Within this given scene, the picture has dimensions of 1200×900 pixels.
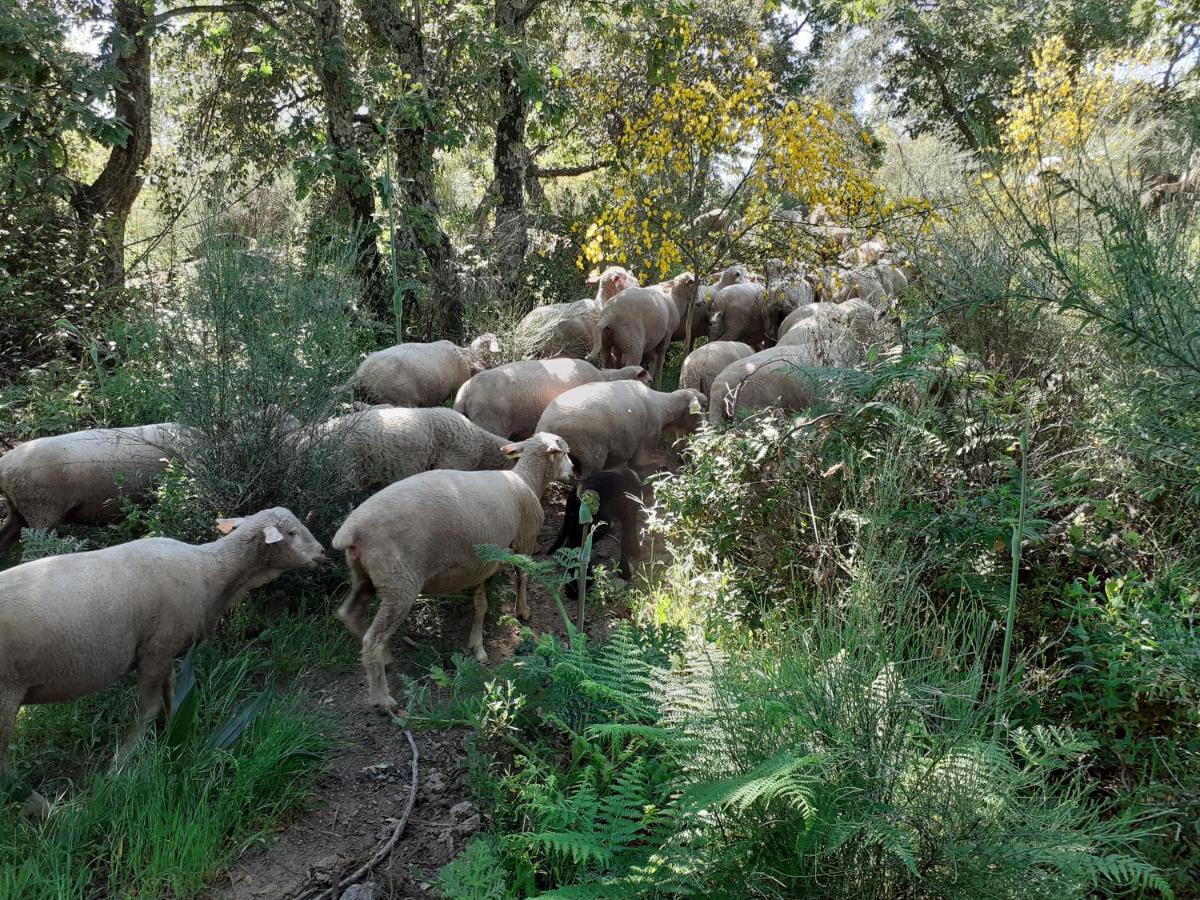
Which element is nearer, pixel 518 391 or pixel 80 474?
pixel 80 474

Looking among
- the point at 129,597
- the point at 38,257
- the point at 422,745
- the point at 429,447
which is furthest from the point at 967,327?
the point at 38,257

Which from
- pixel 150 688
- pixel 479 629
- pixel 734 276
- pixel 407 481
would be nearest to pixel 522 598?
pixel 479 629

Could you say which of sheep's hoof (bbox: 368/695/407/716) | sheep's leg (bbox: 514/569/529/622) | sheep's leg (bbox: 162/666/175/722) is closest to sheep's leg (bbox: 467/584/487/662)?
sheep's leg (bbox: 514/569/529/622)

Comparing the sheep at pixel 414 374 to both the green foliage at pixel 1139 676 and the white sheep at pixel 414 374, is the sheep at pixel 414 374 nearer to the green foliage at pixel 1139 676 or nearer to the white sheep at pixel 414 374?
the white sheep at pixel 414 374

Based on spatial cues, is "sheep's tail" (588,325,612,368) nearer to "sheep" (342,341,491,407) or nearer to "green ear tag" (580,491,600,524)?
"sheep" (342,341,491,407)

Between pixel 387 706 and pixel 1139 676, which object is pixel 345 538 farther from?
pixel 1139 676

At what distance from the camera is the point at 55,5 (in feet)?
35.2

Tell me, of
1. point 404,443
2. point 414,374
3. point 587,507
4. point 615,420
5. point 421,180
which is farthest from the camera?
point 421,180

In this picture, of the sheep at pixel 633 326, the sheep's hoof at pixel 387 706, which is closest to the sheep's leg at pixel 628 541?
the sheep's hoof at pixel 387 706

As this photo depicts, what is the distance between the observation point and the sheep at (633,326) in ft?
30.2

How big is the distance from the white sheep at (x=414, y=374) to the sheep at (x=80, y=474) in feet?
5.90

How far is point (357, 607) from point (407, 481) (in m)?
0.77

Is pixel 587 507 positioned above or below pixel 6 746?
above

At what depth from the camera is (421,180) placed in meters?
10.6
